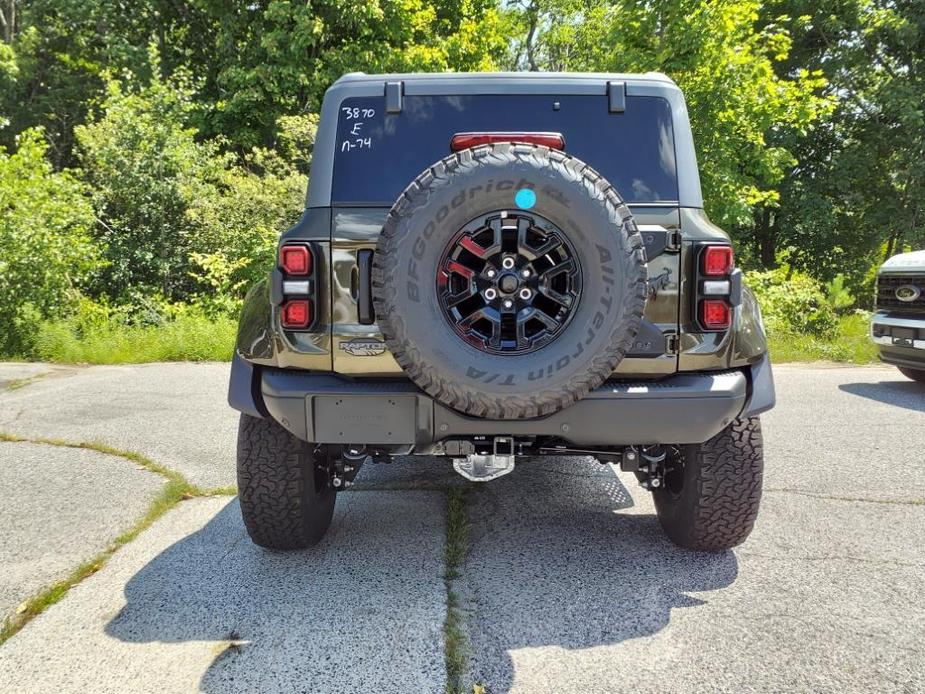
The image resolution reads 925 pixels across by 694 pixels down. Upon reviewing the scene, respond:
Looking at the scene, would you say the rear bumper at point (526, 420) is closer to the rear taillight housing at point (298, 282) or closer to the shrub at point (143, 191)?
the rear taillight housing at point (298, 282)

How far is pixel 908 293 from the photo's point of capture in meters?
6.39

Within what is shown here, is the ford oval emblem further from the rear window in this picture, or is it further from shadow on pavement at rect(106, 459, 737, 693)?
the rear window

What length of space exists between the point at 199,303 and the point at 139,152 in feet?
8.16

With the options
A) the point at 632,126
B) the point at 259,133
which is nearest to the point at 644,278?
the point at 632,126

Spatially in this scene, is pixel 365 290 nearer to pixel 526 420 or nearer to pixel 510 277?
pixel 510 277

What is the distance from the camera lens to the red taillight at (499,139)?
101 inches

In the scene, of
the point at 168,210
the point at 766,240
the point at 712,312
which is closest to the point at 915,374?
the point at 712,312

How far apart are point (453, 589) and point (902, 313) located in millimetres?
5692

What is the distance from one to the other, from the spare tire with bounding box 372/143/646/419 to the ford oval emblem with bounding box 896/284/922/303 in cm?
540

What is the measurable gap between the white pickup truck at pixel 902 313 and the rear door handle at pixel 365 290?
18.9 ft

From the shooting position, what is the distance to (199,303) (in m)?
10.6

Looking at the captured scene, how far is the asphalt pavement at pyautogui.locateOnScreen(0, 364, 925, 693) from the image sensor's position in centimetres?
217

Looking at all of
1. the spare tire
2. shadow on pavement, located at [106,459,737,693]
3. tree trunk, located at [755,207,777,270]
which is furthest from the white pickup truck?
tree trunk, located at [755,207,777,270]

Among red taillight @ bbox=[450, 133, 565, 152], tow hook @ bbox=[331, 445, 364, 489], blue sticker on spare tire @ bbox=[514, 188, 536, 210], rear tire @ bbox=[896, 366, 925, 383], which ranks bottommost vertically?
rear tire @ bbox=[896, 366, 925, 383]
